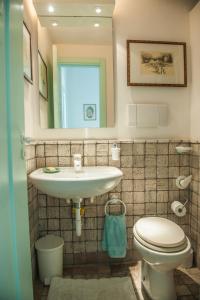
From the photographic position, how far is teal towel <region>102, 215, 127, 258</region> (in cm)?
167

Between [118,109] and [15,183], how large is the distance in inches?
45.0

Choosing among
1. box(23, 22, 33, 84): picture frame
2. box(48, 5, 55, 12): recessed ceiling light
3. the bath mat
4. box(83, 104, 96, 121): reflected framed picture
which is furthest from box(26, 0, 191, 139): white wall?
the bath mat

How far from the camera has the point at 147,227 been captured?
4.50 ft

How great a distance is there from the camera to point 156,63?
1.76 m

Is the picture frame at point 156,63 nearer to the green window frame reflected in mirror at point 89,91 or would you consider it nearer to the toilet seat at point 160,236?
the green window frame reflected in mirror at point 89,91

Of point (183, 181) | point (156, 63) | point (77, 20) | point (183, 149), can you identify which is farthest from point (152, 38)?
point (183, 181)

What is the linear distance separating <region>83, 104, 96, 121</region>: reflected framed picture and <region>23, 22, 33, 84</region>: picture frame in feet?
1.51

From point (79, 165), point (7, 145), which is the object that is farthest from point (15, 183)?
point (79, 165)

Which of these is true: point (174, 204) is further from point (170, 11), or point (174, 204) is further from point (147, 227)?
point (170, 11)

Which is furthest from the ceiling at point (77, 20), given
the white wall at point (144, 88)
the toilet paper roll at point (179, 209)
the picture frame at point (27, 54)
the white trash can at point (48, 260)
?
the white trash can at point (48, 260)

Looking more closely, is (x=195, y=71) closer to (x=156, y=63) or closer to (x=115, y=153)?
(x=156, y=63)

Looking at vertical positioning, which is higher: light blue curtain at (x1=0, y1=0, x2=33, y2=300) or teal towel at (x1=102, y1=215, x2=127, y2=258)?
light blue curtain at (x1=0, y1=0, x2=33, y2=300)

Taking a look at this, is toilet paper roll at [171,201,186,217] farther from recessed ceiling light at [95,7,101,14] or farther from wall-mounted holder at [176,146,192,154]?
recessed ceiling light at [95,7,101,14]

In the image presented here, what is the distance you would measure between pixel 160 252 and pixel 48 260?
2.76ft
